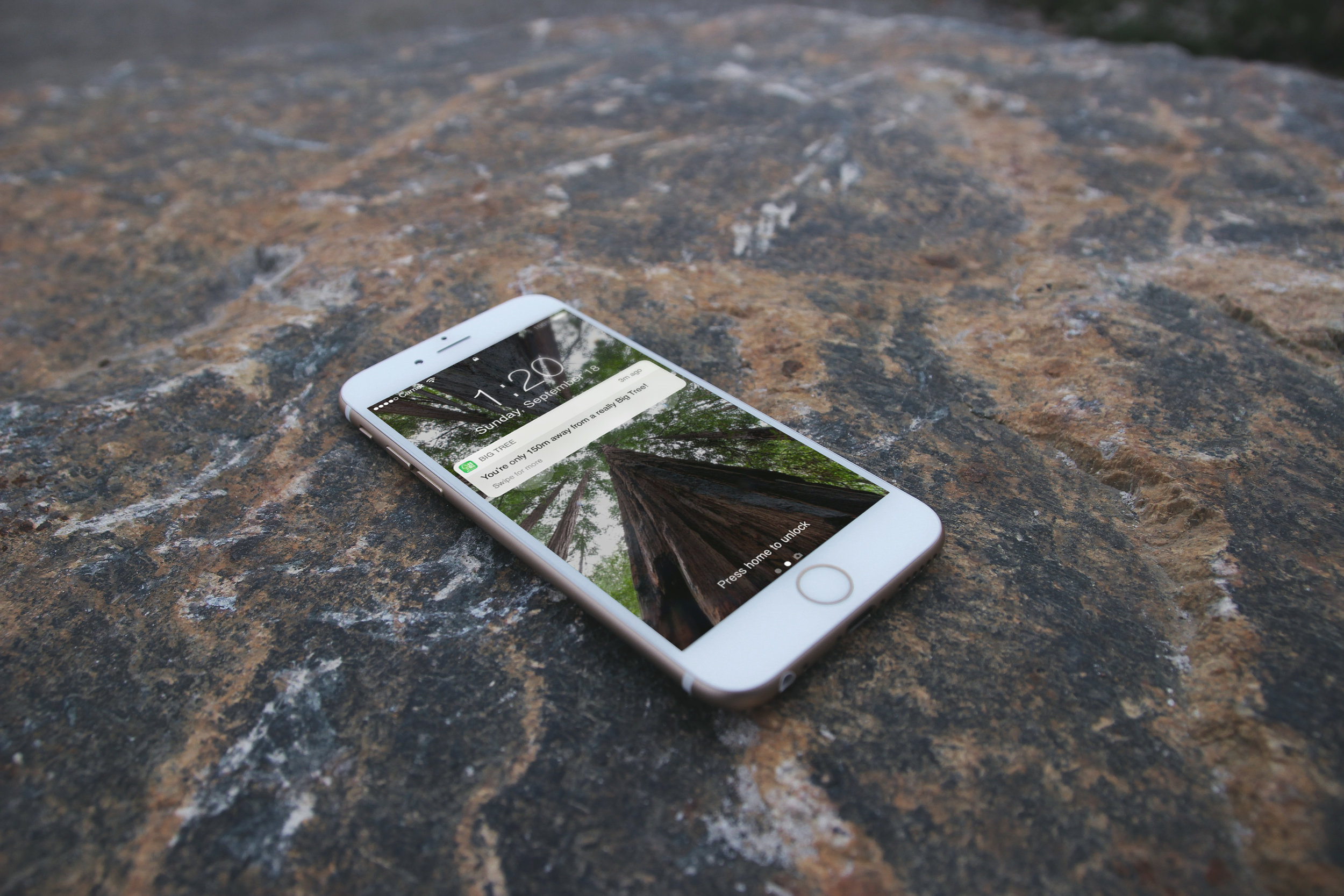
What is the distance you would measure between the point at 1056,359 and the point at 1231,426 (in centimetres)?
38

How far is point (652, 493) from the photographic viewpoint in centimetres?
163

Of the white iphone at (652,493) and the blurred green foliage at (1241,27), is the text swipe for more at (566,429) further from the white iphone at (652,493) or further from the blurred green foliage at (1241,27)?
the blurred green foliage at (1241,27)

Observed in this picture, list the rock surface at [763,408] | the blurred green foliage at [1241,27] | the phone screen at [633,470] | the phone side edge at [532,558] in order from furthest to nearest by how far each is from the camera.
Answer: the blurred green foliage at [1241,27], the phone screen at [633,470], the phone side edge at [532,558], the rock surface at [763,408]

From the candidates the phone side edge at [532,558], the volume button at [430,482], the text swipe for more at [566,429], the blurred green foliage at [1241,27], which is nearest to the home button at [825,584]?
the phone side edge at [532,558]

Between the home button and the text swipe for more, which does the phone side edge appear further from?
the home button

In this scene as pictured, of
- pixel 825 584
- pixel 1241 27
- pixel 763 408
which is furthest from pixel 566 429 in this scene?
pixel 1241 27

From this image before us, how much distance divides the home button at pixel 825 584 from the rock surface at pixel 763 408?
0.09 metres

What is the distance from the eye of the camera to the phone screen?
148 centimetres

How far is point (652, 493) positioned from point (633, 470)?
80 millimetres

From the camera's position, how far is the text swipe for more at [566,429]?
1.69 m

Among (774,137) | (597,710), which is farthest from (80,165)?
(597,710)

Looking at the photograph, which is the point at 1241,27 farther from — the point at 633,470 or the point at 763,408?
the point at 633,470

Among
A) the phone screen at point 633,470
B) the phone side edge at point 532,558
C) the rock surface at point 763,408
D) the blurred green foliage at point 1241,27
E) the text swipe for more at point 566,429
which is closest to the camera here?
the rock surface at point 763,408

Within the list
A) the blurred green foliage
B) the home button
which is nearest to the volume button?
the home button
